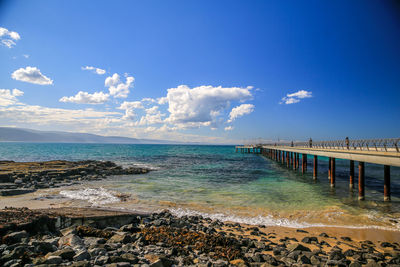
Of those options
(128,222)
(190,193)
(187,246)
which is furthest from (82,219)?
(190,193)

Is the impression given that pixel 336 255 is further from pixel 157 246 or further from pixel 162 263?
pixel 157 246

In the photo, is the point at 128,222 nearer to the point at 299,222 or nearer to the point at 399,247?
the point at 299,222

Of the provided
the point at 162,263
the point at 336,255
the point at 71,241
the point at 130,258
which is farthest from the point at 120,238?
the point at 336,255

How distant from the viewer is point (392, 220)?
36.9 ft

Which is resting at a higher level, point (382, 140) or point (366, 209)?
point (382, 140)

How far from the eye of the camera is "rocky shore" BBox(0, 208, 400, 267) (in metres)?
5.50

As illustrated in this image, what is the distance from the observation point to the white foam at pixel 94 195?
14341 millimetres

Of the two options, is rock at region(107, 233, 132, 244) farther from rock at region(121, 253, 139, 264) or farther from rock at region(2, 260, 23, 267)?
rock at region(2, 260, 23, 267)

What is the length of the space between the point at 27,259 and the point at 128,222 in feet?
14.6

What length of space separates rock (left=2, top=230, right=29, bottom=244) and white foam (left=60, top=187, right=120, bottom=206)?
23.4 feet

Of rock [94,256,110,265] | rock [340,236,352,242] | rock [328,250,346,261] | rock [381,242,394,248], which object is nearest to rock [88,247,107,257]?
rock [94,256,110,265]

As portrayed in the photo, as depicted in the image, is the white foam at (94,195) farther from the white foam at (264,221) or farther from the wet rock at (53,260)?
the wet rock at (53,260)

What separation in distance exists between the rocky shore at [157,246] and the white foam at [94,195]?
18.0 feet

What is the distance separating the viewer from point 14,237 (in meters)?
6.27
